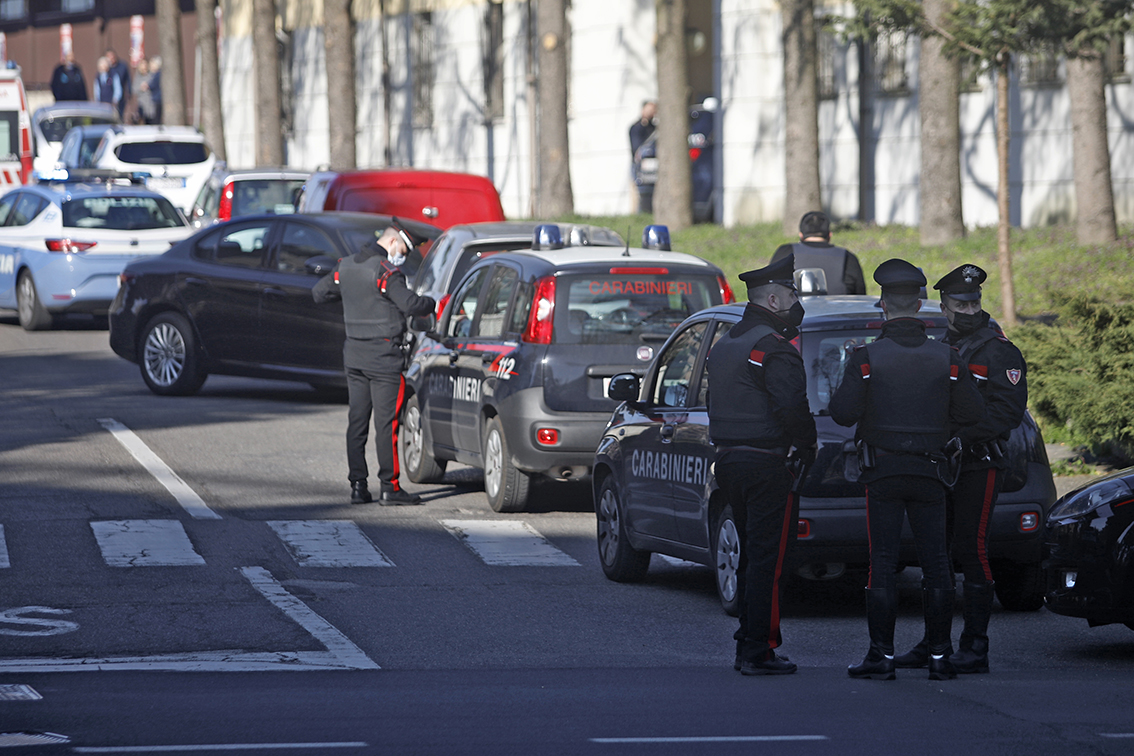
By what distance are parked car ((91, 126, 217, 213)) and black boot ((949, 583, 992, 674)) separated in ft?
87.3

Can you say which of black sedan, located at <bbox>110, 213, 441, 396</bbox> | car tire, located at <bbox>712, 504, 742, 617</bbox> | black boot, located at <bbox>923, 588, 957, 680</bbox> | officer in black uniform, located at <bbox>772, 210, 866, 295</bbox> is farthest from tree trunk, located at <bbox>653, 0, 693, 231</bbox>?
black boot, located at <bbox>923, 588, 957, 680</bbox>

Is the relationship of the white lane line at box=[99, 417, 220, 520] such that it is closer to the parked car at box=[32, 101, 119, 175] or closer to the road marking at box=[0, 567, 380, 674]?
the road marking at box=[0, 567, 380, 674]

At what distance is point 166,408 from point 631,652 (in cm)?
950

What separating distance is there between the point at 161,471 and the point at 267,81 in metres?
27.8

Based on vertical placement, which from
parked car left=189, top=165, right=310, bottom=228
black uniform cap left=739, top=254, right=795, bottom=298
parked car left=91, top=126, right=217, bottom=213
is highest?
parked car left=91, top=126, right=217, bottom=213

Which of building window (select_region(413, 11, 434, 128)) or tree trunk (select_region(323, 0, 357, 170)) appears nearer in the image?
tree trunk (select_region(323, 0, 357, 170))

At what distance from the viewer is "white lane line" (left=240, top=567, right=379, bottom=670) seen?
8312mm

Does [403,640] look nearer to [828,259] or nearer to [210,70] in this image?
[828,259]

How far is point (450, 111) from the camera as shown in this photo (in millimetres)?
42594

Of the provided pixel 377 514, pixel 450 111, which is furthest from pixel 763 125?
pixel 377 514

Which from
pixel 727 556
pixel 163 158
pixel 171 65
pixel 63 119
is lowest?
pixel 727 556

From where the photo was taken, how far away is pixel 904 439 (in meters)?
7.70

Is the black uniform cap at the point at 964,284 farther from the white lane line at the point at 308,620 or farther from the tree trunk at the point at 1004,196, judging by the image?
the tree trunk at the point at 1004,196

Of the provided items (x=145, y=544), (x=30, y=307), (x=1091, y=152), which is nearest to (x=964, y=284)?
(x=145, y=544)
